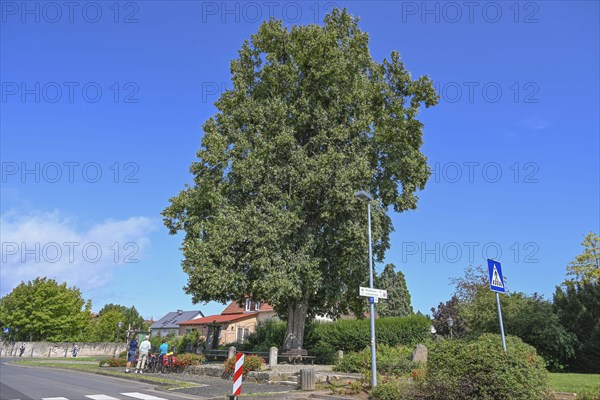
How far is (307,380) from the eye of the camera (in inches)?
567

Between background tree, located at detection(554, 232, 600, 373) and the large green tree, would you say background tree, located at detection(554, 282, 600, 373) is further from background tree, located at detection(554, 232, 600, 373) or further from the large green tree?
the large green tree

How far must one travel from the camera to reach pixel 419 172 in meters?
25.4

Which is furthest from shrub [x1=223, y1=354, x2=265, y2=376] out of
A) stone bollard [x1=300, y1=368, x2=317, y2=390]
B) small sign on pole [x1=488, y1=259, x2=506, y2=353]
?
small sign on pole [x1=488, y1=259, x2=506, y2=353]

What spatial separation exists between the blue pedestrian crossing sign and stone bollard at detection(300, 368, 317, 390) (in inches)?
255

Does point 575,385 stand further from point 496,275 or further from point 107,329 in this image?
point 107,329

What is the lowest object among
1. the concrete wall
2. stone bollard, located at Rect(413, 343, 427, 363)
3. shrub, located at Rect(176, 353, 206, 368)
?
the concrete wall

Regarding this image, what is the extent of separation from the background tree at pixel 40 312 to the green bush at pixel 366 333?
42.5m

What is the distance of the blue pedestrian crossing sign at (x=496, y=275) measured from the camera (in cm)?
1191

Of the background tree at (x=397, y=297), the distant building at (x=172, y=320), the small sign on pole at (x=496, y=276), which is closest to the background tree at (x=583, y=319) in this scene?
the small sign on pole at (x=496, y=276)

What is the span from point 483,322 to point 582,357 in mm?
6032

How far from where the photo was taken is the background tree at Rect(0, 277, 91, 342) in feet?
188

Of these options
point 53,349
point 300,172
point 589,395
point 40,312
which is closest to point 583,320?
point 300,172

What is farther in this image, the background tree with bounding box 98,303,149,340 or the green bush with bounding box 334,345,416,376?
the background tree with bounding box 98,303,149,340

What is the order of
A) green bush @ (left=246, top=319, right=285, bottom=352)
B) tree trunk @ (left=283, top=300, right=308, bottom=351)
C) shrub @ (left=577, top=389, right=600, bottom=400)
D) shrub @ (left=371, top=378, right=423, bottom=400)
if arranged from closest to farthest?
1. shrub @ (left=577, top=389, right=600, bottom=400)
2. shrub @ (left=371, top=378, right=423, bottom=400)
3. tree trunk @ (left=283, top=300, right=308, bottom=351)
4. green bush @ (left=246, top=319, right=285, bottom=352)
